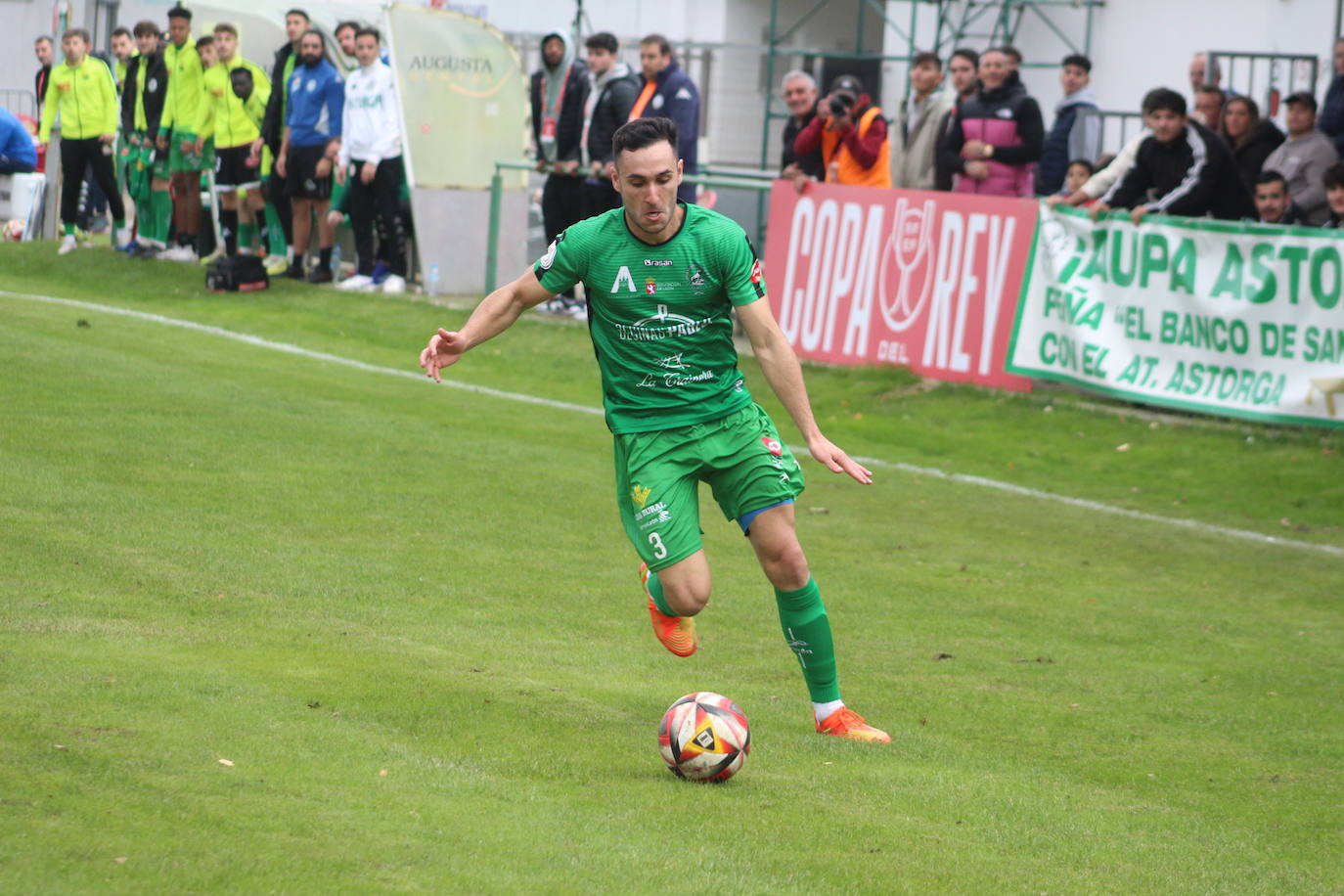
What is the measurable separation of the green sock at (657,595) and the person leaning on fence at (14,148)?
1116 centimetres

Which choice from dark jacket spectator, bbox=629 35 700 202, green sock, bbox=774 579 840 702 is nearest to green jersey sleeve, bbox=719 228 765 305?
green sock, bbox=774 579 840 702

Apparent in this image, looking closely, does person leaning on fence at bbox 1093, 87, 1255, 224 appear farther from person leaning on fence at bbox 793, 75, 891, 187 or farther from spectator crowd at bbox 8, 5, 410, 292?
spectator crowd at bbox 8, 5, 410, 292

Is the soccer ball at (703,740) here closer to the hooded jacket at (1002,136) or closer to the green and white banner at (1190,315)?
the green and white banner at (1190,315)

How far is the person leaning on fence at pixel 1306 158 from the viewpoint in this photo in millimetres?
14617

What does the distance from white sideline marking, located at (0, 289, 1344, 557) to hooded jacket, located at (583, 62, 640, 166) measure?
3.80 m

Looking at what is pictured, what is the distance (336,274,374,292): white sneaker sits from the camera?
804 inches

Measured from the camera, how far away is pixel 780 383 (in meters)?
6.62

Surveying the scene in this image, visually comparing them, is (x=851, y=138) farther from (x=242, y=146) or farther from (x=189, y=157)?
(x=189, y=157)

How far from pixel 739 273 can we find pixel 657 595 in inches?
55.3

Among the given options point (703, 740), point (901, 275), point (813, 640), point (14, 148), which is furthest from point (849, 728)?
point (14, 148)

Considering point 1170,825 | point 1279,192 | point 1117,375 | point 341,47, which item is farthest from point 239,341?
point 1170,825

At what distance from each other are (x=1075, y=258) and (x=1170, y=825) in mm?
10093

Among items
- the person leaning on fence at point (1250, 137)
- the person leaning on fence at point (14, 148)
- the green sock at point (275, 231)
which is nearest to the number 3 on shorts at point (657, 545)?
the person leaning on fence at point (1250, 137)

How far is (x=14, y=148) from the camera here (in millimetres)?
16547
